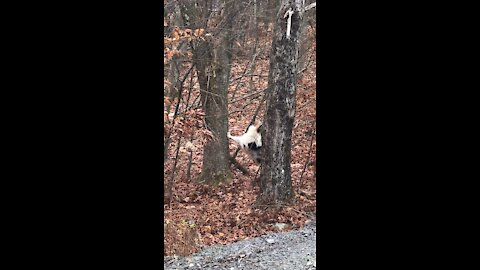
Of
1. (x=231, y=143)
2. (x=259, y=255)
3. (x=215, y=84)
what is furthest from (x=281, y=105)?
(x=231, y=143)

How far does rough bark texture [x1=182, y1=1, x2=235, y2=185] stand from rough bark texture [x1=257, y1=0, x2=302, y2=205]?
1336mm

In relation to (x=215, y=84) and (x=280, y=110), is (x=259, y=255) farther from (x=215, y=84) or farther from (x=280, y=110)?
(x=215, y=84)

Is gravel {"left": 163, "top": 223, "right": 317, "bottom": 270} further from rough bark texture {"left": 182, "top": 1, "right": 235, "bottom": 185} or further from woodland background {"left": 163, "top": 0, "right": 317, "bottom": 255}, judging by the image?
rough bark texture {"left": 182, "top": 1, "right": 235, "bottom": 185}

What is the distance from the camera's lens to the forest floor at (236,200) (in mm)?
7218

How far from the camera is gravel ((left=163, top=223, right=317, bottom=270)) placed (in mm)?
6374

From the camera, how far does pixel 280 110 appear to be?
7465 millimetres

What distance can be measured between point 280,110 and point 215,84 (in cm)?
202

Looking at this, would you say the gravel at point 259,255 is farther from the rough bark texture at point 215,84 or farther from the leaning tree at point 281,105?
the rough bark texture at point 215,84

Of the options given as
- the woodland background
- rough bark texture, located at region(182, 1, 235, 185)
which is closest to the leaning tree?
the woodland background

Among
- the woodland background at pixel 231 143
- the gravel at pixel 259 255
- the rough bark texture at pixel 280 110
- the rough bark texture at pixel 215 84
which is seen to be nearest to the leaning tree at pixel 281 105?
the rough bark texture at pixel 280 110
